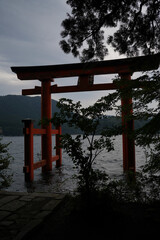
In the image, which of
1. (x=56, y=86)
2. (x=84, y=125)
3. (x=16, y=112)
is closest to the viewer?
(x=84, y=125)

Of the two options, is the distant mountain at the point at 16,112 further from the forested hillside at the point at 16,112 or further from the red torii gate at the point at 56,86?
the red torii gate at the point at 56,86

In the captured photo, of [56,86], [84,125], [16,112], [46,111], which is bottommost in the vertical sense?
[84,125]

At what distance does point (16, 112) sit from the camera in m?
159

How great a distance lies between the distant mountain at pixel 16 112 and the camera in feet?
408

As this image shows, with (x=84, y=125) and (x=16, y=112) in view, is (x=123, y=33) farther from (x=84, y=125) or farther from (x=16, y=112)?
(x=16, y=112)

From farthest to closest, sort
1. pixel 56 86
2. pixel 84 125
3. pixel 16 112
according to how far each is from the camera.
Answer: pixel 16 112 → pixel 56 86 → pixel 84 125

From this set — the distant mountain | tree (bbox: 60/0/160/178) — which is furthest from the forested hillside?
tree (bbox: 60/0/160/178)

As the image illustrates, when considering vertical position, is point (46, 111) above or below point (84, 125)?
above

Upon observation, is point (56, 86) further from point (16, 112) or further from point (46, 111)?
point (16, 112)

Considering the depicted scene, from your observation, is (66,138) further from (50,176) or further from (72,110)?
(50,176)

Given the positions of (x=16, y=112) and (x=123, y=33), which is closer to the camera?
(x=123, y=33)

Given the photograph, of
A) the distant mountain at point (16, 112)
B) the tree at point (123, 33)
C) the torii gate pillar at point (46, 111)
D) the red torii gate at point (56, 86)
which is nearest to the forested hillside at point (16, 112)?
the distant mountain at point (16, 112)

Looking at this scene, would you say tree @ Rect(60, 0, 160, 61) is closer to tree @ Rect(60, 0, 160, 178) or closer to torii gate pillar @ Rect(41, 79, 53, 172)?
tree @ Rect(60, 0, 160, 178)

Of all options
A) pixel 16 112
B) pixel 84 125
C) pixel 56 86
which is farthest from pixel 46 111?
pixel 16 112
